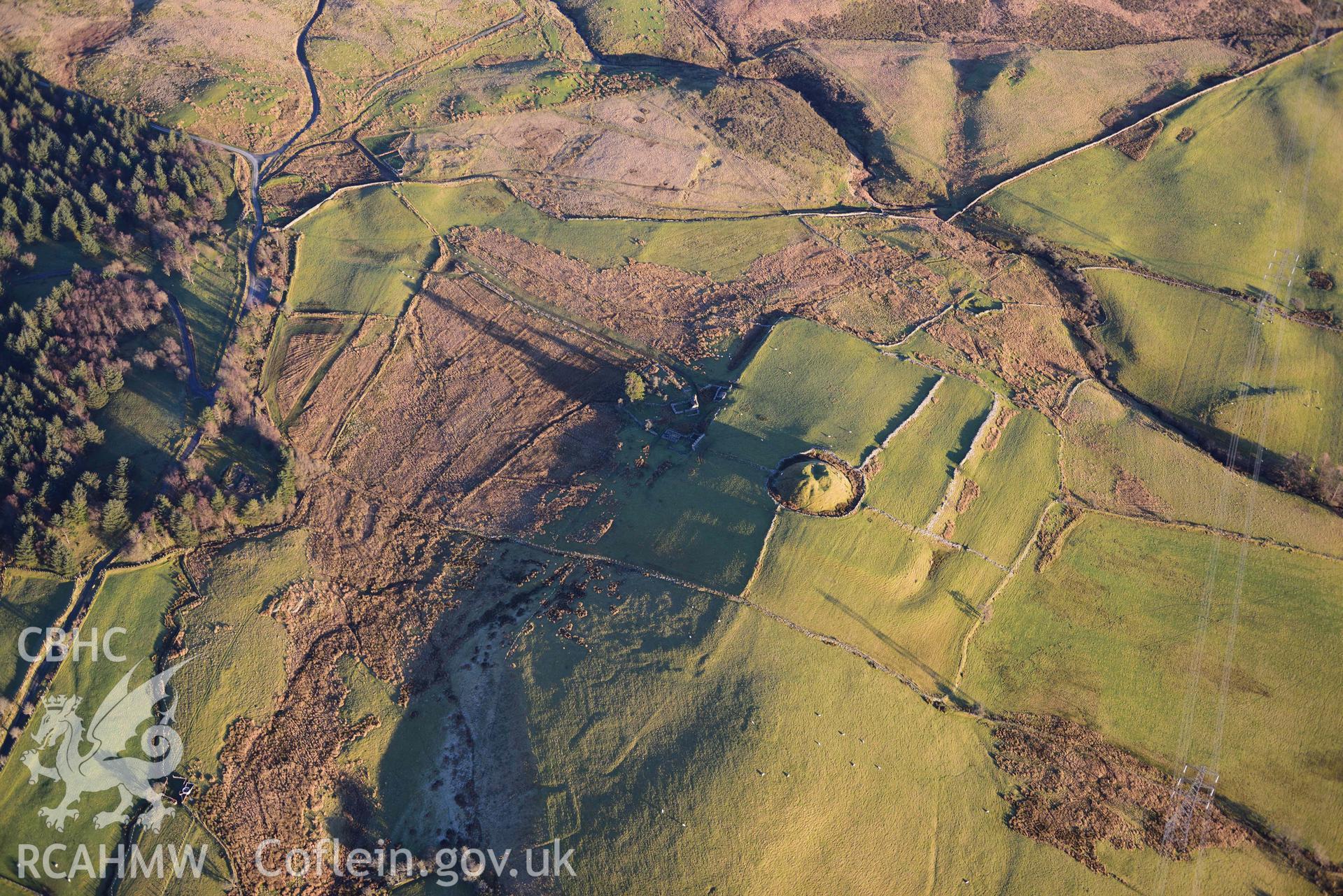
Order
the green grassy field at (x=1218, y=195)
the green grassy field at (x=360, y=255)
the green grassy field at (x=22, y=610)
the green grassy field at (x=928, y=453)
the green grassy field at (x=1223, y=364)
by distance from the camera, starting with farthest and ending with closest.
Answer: the green grassy field at (x=1218, y=195) → the green grassy field at (x=360, y=255) → the green grassy field at (x=1223, y=364) → the green grassy field at (x=928, y=453) → the green grassy field at (x=22, y=610)

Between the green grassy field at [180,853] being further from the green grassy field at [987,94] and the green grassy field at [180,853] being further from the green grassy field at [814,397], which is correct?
the green grassy field at [987,94]

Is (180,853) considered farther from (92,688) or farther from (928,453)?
(928,453)

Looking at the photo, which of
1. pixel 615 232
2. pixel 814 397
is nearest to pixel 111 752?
pixel 814 397

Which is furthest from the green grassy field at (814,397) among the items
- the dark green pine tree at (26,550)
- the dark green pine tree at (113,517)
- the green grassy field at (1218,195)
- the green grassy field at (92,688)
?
the dark green pine tree at (26,550)

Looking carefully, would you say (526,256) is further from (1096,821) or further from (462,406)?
(1096,821)

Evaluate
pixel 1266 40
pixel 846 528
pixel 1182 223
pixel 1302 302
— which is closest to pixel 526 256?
pixel 846 528

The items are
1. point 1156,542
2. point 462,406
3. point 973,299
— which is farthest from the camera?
point 973,299
